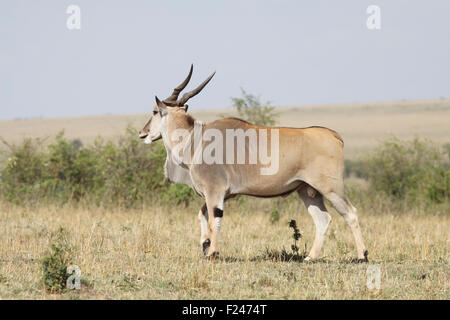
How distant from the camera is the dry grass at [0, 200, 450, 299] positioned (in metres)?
7.31

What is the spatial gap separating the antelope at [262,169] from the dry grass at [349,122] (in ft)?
153

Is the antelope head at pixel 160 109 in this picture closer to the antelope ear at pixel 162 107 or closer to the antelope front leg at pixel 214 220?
the antelope ear at pixel 162 107

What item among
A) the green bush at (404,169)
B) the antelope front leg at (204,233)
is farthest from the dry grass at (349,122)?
the antelope front leg at (204,233)

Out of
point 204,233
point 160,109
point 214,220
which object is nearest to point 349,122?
point 160,109

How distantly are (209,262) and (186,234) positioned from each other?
329cm

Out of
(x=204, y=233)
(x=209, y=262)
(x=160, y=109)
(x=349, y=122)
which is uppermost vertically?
(x=349, y=122)

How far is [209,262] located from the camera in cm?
879

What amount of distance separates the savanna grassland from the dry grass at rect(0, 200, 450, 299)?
0.02m

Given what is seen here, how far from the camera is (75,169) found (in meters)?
18.1

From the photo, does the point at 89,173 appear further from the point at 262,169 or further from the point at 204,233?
the point at 262,169

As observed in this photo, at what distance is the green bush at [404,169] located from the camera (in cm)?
1867

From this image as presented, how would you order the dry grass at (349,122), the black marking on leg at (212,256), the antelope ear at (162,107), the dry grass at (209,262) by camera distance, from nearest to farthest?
the dry grass at (209,262) → the black marking on leg at (212,256) → the antelope ear at (162,107) → the dry grass at (349,122)
